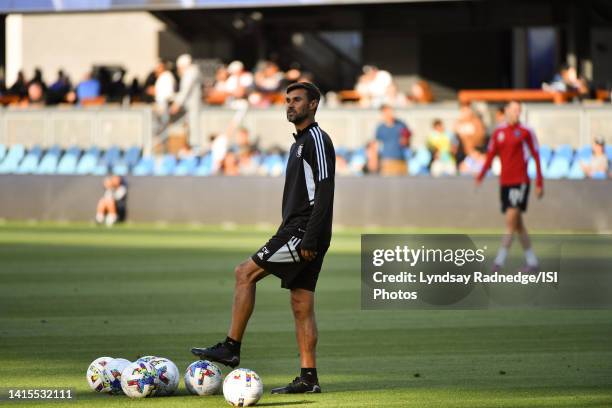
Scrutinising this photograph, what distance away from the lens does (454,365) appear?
32.2ft

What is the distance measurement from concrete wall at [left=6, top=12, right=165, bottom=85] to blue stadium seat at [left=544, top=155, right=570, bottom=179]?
19243mm

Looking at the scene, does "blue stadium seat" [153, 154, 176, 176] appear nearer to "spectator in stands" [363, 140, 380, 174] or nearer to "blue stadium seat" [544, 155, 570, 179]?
"spectator in stands" [363, 140, 380, 174]

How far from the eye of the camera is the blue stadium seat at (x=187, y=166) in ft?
100

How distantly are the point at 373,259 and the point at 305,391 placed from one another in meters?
1.94

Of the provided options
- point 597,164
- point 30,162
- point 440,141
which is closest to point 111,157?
point 30,162

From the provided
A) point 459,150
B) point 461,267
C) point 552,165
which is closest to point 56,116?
point 459,150

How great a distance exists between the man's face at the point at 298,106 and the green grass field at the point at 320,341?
1.83 m

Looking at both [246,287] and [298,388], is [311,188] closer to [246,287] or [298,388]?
[246,287]

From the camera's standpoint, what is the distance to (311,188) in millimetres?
8312

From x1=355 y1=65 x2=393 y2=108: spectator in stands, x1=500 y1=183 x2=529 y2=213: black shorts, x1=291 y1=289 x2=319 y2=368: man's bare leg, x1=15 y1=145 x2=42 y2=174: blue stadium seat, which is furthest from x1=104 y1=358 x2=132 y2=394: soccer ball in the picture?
x1=355 y1=65 x2=393 y2=108: spectator in stands

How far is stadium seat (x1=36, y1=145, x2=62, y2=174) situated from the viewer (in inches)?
1254

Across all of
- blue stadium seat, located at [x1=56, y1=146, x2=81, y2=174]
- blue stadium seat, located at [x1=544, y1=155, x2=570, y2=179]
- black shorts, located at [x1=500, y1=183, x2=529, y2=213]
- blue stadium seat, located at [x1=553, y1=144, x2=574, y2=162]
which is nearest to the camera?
black shorts, located at [x1=500, y1=183, x2=529, y2=213]

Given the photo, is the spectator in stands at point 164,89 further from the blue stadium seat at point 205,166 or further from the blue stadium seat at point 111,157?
the blue stadium seat at point 205,166

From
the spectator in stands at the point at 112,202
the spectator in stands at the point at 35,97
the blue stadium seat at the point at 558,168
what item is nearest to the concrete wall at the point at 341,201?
the spectator in stands at the point at 112,202
